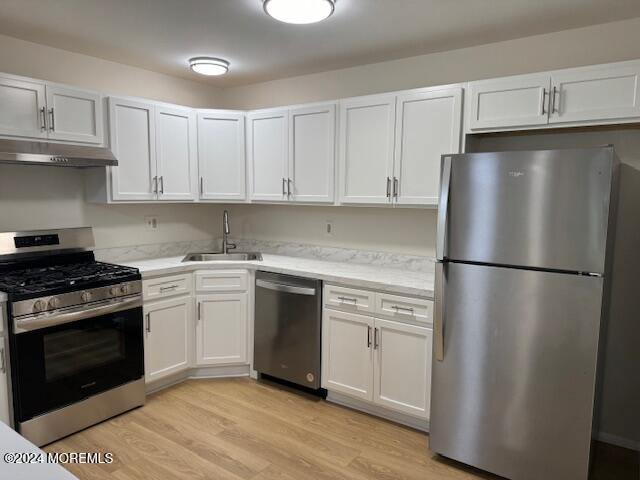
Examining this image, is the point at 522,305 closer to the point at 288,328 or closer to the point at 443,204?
the point at 443,204

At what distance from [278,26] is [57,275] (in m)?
2.09

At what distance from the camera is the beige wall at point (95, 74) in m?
3.05

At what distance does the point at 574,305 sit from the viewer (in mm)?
2094

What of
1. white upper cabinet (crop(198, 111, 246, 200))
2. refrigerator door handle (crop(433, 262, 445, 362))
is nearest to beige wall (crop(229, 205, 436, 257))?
white upper cabinet (crop(198, 111, 246, 200))

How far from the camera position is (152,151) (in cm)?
348

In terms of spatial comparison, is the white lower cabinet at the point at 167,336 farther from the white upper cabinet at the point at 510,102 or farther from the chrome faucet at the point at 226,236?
the white upper cabinet at the point at 510,102

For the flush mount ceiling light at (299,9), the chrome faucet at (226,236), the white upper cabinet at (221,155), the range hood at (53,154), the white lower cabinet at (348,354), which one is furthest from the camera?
the chrome faucet at (226,236)

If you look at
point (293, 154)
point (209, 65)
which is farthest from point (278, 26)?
point (293, 154)

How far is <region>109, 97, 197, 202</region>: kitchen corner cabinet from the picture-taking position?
328cm

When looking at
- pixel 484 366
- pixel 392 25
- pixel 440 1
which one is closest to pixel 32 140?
pixel 392 25

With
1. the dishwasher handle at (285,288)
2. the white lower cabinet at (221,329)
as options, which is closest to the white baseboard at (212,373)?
the white lower cabinet at (221,329)

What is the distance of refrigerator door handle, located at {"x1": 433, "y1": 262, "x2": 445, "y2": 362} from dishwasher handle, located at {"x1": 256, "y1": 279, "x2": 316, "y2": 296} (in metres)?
1.00

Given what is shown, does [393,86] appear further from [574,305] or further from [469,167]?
[574,305]

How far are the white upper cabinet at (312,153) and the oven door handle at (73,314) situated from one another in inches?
57.2
